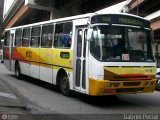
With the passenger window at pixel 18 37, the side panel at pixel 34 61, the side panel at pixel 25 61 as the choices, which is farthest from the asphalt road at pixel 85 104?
the passenger window at pixel 18 37

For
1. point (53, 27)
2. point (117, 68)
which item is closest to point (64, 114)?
point (117, 68)

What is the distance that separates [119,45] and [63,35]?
302cm

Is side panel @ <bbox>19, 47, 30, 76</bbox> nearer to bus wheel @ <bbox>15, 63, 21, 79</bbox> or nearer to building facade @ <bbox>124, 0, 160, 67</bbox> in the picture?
bus wheel @ <bbox>15, 63, 21, 79</bbox>

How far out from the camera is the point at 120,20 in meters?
13.1

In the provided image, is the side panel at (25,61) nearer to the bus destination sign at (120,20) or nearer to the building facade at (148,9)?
the bus destination sign at (120,20)

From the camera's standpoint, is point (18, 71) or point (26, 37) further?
point (18, 71)

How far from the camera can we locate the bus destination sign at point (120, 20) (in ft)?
41.9

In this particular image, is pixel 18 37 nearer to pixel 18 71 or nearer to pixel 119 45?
pixel 18 71

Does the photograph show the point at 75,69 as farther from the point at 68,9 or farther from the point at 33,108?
the point at 68,9

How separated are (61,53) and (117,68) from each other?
3223mm

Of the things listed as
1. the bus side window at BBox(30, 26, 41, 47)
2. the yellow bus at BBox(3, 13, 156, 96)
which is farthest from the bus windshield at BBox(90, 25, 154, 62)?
the bus side window at BBox(30, 26, 41, 47)

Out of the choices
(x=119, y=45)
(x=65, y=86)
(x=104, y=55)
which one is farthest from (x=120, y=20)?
(x=65, y=86)

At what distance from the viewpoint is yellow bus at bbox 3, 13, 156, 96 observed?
40.5 ft

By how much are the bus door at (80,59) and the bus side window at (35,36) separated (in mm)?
4411
